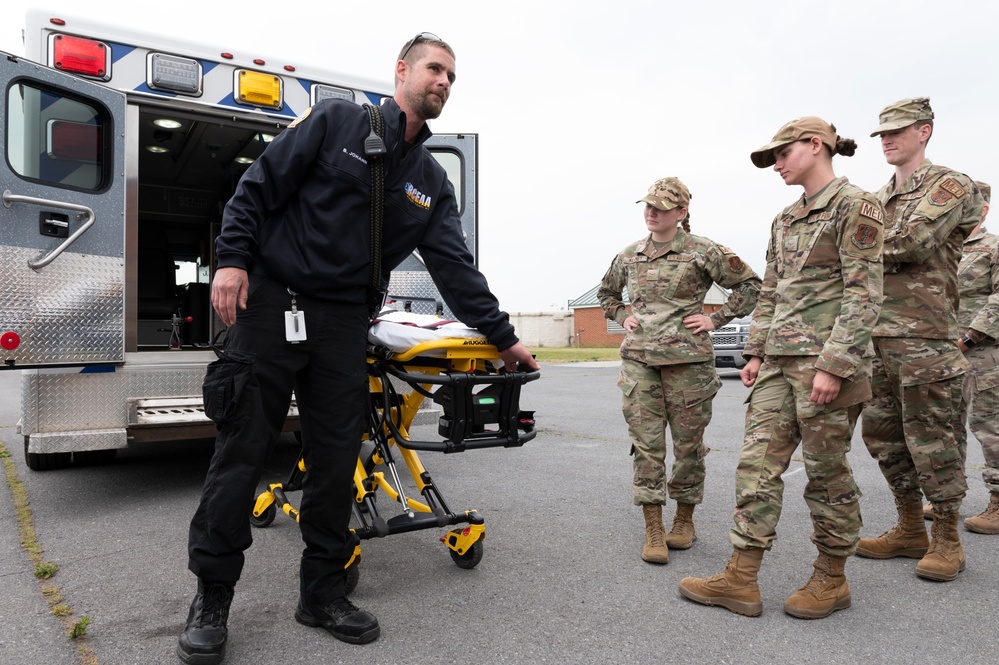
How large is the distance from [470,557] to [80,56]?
3.71m

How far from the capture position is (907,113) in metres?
3.19

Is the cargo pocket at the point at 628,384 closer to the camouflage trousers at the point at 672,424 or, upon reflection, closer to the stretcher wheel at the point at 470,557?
the camouflage trousers at the point at 672,424

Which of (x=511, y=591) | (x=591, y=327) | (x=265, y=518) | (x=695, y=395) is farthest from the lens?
(x=591, y=327)

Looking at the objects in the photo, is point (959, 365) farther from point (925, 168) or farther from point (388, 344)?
point (388, 344)

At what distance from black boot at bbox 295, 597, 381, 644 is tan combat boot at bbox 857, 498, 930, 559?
239 cm

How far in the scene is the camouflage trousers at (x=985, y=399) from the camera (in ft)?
12.8

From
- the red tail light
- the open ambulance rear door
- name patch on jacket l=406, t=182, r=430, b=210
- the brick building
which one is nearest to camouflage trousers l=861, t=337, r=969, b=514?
name patch on jacket l=406, t=182, r=430, b=210

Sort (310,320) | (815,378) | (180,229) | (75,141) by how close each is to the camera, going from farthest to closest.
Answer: (180,229) < (75,141) < (815,378) < (310,320)

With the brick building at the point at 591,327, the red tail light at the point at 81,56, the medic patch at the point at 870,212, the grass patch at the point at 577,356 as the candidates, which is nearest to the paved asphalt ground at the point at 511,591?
the medic patch at the point at 870,212

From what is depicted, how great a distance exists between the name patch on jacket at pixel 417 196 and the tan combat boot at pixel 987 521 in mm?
3355

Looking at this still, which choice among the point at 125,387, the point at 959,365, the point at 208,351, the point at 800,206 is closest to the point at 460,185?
the point at 208,351

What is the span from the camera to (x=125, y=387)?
411cm

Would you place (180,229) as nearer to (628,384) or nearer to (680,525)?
(628,384)

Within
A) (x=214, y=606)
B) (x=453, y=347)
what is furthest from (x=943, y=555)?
(x=214, y=606)
